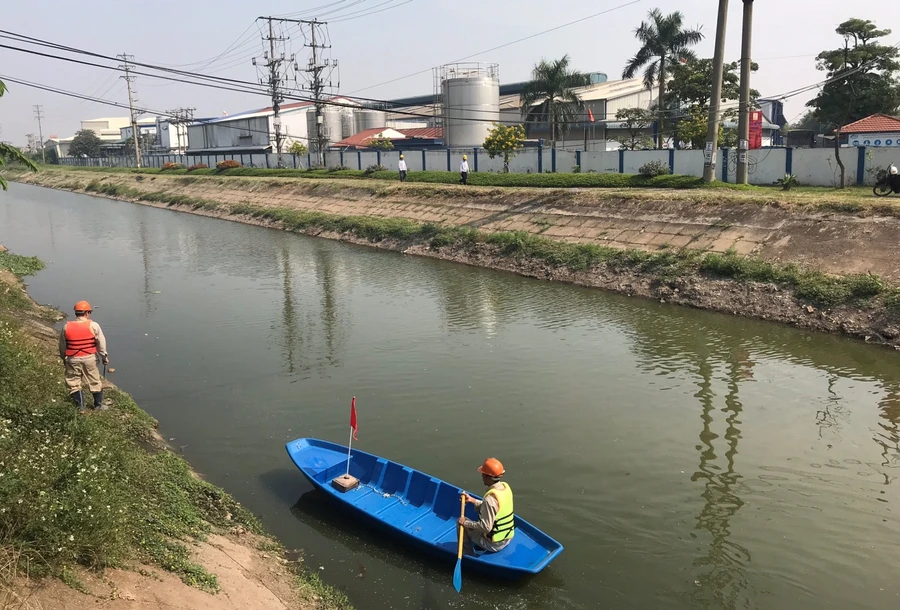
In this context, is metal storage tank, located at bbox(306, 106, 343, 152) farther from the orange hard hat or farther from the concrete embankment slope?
the orange hard hat

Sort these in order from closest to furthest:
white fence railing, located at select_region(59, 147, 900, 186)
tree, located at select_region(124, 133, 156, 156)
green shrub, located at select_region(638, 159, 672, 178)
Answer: white fence railing, located at select_region(59, 147, 900, 186) < green shrub, located at select_region(638, 159, 672, 178) < tree, located at select_region(124, 133, 156, 156)

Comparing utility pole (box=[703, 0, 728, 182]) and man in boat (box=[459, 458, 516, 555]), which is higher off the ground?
utility pole (box=[703, 0, 728, 182])

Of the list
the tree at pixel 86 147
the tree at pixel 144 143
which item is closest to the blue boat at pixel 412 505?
A: the tree at pixel 144 143

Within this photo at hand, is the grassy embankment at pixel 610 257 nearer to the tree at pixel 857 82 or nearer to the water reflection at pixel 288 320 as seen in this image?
the water reflection at pixel 288 320

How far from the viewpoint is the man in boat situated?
8.23m

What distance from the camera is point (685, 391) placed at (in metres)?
14.8

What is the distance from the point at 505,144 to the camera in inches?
1797

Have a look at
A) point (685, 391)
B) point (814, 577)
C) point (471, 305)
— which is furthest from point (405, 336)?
point (814, 577)

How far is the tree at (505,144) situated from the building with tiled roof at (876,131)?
64.6ft

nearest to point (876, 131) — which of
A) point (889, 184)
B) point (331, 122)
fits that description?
point (889, 184)

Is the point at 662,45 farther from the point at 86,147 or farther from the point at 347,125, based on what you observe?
the point at 86,147

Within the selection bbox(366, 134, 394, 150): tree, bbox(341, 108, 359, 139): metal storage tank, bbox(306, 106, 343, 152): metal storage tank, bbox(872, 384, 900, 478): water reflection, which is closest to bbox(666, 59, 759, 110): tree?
bbox(366, 134, 394, 150): tree

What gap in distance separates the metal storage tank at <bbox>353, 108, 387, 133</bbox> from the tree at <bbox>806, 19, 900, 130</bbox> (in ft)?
181

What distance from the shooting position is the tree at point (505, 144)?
149ft
